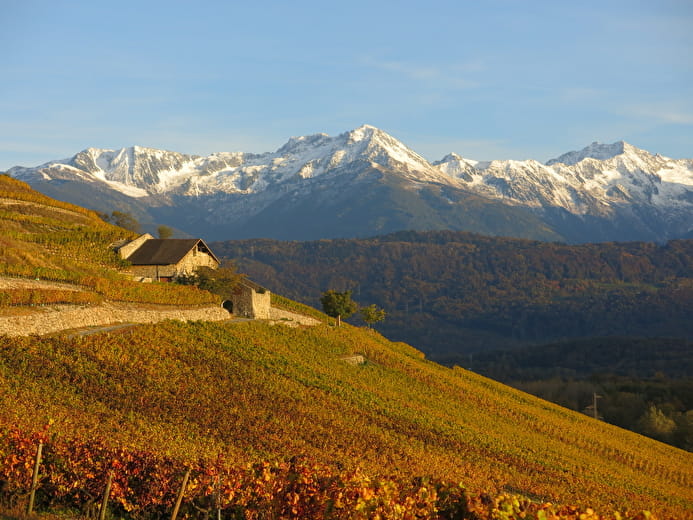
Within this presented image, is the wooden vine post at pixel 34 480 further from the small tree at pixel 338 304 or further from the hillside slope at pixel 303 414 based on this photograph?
the small tree at pixel 338 304

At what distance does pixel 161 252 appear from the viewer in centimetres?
7150

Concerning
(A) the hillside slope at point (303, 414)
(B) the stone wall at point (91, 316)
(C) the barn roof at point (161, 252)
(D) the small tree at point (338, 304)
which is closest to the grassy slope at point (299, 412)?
(A) the hillside slope at point (303, 414)

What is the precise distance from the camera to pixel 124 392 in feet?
128

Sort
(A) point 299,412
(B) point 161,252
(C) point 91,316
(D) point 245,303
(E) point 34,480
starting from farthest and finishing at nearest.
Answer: (B) point 161,252
(D) point 245,303
(C) point 91,316
(A) point 299,412
(E) point 34,480

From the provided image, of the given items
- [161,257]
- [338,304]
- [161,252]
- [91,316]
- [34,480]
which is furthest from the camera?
[338,304]

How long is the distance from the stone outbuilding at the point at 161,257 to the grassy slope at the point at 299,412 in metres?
6.31

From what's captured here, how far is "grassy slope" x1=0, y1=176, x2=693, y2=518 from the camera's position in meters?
34.8

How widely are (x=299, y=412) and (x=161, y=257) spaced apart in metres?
32.6

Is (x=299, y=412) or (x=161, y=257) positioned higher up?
(x=161, y=257)

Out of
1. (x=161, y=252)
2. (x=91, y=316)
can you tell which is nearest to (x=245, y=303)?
(x=161, y=252)

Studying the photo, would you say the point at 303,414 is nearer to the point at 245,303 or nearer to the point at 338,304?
the point at 245,303

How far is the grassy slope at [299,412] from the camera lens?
34.8m

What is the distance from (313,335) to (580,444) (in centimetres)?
2595

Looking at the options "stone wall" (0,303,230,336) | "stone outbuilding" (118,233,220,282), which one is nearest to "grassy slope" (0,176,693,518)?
"stone wall" (0,303,230,336)
